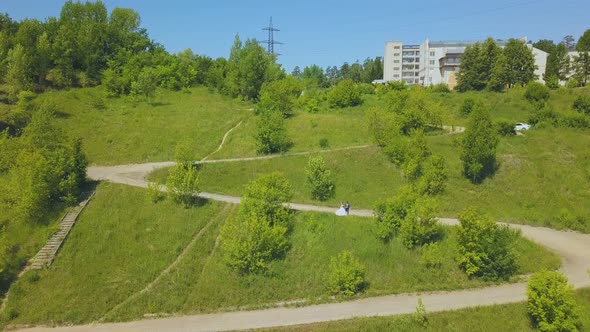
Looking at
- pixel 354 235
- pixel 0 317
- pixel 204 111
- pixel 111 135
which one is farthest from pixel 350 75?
pixel 0 317

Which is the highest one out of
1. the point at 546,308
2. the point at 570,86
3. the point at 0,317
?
the point at 570,86

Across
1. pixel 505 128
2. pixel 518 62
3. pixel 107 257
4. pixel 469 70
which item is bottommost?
pixel 107 257

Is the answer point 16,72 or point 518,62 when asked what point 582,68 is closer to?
point 518,62

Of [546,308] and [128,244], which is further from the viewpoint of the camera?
[128,244]

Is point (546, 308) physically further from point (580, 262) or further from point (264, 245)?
point (264, 245)

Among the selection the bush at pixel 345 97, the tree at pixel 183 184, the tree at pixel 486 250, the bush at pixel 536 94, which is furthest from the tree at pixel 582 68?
the tree at pixel 183 184

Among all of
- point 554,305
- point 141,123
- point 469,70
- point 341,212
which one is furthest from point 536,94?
point 141,123

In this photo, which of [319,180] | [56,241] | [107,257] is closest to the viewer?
[107,257]
